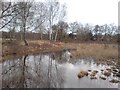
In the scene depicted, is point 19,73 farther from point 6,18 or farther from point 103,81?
point 6,18

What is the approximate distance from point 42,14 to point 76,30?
Result: 102ft

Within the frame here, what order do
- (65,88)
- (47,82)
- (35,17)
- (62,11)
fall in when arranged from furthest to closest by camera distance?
(62,11) → (35,17) → (47,82) → (65,88)

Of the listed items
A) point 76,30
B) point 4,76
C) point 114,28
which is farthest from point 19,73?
point 114,28

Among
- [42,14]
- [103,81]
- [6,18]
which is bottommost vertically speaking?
[103,81]

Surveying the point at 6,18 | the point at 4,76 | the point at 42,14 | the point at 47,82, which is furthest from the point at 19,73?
the point at 42,14

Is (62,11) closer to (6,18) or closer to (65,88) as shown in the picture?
(6,18)

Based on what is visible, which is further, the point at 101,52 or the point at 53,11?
the point at 53,11

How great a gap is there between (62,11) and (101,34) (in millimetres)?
29089

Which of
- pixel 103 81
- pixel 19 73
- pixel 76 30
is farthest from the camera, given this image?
pixel 76 30

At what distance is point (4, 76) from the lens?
13.3 m

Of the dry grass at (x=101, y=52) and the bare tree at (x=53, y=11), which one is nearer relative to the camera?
the dry grass at (x=101, y=52)

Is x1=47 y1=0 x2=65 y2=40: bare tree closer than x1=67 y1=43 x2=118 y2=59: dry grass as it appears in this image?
No

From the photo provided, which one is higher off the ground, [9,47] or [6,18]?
[6,18]

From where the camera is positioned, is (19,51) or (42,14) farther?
(42,14)
